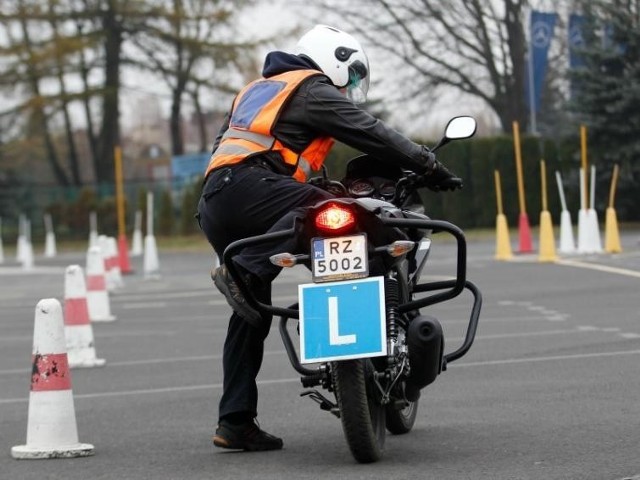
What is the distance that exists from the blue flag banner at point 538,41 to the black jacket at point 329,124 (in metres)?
31.9

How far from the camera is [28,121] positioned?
50.8m

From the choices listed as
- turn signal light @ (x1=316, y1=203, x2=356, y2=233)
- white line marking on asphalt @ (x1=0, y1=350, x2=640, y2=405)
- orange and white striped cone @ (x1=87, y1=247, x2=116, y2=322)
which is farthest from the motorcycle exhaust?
orange and white striped cone @ (x1=87, y1=247, x2=116, y2=322)

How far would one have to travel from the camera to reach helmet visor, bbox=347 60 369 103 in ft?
21.8

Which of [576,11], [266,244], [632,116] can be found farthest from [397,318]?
[576,11]

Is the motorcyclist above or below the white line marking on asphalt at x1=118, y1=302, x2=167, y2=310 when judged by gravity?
above

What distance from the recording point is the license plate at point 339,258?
19.2 feet

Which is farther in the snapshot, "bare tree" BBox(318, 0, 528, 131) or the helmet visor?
"bare tree" BBox(318, 0, 528, 131)

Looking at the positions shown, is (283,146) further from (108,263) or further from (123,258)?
(123,258)

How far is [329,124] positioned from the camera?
6.35 metres

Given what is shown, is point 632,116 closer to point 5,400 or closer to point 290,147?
point 5,400

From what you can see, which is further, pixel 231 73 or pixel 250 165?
pixel 231 73

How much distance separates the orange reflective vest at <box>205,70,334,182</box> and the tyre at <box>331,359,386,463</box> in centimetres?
97

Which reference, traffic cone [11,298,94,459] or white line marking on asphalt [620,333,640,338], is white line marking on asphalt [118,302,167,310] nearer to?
white line marking on asphalt [620,333,640,338]

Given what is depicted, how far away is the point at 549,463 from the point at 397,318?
83cm
